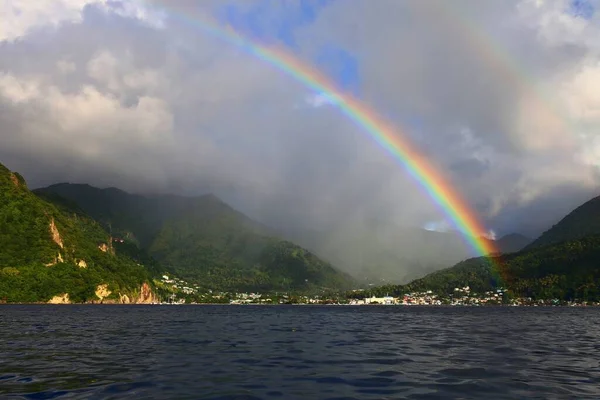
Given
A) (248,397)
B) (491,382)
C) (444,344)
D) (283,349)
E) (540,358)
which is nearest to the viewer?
(248,397)

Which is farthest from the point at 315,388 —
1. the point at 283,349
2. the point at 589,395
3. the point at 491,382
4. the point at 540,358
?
the point at 540,358

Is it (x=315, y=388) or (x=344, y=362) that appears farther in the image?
(x=344, y=362)

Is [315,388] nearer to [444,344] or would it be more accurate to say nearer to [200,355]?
[200,355]

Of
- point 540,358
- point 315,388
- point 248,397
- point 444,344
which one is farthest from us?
point 444,344

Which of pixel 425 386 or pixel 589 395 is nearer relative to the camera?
pixel 589 395

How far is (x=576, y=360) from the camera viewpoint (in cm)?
3119

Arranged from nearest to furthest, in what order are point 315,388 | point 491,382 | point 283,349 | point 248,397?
point 248,397, point 315,388, point 491,382, point 283,349

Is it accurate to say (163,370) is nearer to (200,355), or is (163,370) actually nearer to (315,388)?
(200,355)

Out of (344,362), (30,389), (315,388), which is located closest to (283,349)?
(344,362)

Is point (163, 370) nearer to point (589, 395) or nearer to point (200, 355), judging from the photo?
point (200, 355)

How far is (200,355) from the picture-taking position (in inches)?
1332

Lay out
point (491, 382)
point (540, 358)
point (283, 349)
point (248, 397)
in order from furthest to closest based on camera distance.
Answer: point (283, 349) → point (540, 358) → point (491, 382) → point (248, 397)

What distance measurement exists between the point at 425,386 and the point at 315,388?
215 inches

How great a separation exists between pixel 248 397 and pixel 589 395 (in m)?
15.0
